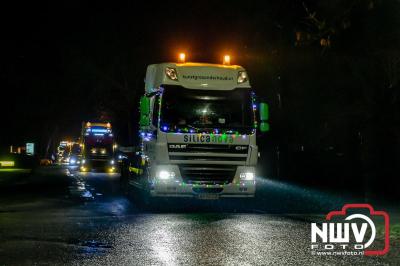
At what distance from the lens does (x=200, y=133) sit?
52.9 feet

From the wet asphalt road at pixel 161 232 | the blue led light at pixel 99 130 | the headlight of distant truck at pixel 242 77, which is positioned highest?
the headlight of distant truck at pixel 242 77

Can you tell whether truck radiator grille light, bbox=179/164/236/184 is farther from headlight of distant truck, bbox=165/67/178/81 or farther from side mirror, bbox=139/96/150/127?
headlight of distant truck, bbox=165/67/178/81

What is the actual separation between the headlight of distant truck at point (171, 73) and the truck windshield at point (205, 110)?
0.31 meters

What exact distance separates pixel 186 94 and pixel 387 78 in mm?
23033

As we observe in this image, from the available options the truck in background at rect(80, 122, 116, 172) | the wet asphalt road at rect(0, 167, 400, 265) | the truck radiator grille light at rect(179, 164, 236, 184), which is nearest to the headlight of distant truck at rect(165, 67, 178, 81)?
the truck radiator grille light at rect(179, 164, 236, 184)

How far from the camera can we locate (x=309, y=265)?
30.3ft

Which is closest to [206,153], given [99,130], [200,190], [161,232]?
[200,190]

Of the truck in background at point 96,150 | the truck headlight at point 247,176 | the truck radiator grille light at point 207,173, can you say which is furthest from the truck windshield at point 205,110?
the truck in background at point 96,150

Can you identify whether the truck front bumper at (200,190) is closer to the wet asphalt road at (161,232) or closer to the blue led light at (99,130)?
the wet asphalt road at (161,232)

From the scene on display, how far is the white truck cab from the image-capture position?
1614 centimetres

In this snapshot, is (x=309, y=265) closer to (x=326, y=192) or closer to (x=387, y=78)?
(x=326, y=192)

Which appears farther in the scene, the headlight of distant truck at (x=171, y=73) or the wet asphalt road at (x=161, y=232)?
the headlight of distant truck at (x=171, y=73)

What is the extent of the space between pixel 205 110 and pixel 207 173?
1.58 meters

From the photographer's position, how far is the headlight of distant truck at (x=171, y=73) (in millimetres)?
16566
